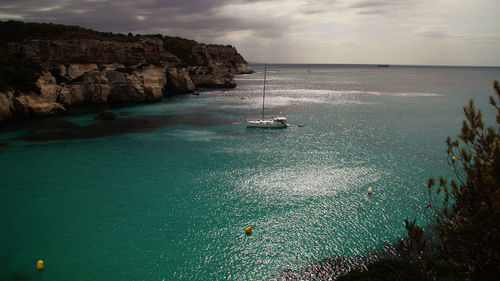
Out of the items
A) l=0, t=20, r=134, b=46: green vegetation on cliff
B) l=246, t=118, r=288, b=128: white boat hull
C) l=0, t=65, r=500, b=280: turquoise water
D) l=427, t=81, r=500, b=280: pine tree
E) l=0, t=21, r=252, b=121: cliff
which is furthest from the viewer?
l=0, t=20, r=134, b=46: green vegetation on cliff

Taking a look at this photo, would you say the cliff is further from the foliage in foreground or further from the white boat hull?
the foliage in foreground

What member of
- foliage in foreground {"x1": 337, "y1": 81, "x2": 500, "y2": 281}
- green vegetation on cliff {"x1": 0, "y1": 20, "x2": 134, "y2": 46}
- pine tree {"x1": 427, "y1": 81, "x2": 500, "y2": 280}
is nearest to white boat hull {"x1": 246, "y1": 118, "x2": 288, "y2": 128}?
foliage in foreground {"x1": 337, "y1": 81, "x2": 500, "y2": 281}

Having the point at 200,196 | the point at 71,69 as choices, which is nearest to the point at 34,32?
the point at 71,69

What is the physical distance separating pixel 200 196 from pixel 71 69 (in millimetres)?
64896

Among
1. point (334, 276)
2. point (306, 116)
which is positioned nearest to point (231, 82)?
point (306, 116)

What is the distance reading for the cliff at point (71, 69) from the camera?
55228 millimetres

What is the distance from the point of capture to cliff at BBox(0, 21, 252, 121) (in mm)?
55228

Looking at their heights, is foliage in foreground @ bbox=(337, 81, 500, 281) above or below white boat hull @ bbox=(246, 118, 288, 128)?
above

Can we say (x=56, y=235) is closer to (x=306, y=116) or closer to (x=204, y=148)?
(x=204, y=148)

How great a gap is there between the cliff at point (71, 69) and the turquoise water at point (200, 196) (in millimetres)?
8432

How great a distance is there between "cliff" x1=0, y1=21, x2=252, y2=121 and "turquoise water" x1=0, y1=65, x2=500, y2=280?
27.7 ft

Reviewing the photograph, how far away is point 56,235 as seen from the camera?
66.7ft

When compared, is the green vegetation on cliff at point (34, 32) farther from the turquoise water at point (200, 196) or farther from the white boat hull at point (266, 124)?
the white boat hull at point (266, 124)

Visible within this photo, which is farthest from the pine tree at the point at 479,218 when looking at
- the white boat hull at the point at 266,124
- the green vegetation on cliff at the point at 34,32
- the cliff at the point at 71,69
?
the green vegetation on cliff at the point at 34,32
